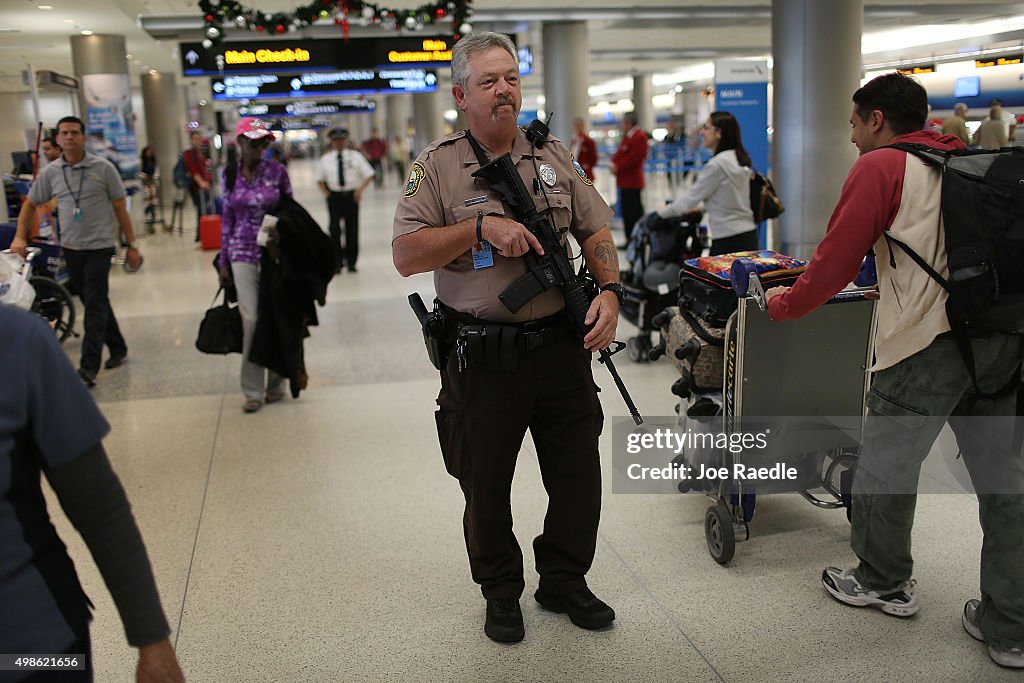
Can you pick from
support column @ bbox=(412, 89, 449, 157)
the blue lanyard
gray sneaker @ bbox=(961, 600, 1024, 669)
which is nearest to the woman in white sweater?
gray sneaker @ bbox=(961, 600, 1024, 669)

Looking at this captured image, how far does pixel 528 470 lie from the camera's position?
14.5 feet

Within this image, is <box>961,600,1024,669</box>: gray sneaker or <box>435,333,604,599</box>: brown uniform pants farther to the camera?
<box>435,333,604,599</box>: brown uniform pants

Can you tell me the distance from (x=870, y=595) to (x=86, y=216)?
548cm

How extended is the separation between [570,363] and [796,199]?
24.1 feet

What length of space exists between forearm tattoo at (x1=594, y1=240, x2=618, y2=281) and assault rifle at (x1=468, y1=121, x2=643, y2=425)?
6.2 inches

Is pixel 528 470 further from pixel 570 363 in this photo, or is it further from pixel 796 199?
pixel 796 199

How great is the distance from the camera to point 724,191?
5977 millimetres

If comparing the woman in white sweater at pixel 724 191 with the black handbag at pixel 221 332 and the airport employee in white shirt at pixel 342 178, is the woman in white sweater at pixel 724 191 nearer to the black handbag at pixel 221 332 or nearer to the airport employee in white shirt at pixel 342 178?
the black handbag at pixel 221 332

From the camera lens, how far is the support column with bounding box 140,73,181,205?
21609 mm

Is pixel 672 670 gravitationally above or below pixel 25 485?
below

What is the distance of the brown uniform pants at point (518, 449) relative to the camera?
2754 millimetres

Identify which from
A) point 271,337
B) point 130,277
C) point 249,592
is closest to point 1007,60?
point 271,337

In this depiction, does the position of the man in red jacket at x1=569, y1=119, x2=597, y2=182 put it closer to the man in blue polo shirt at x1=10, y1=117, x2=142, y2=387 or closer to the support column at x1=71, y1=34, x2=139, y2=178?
the support column at x1=71, y1=34, x2=139, y2=178

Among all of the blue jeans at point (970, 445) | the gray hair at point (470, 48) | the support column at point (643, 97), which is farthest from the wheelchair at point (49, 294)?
the support column at point (643, 97)
